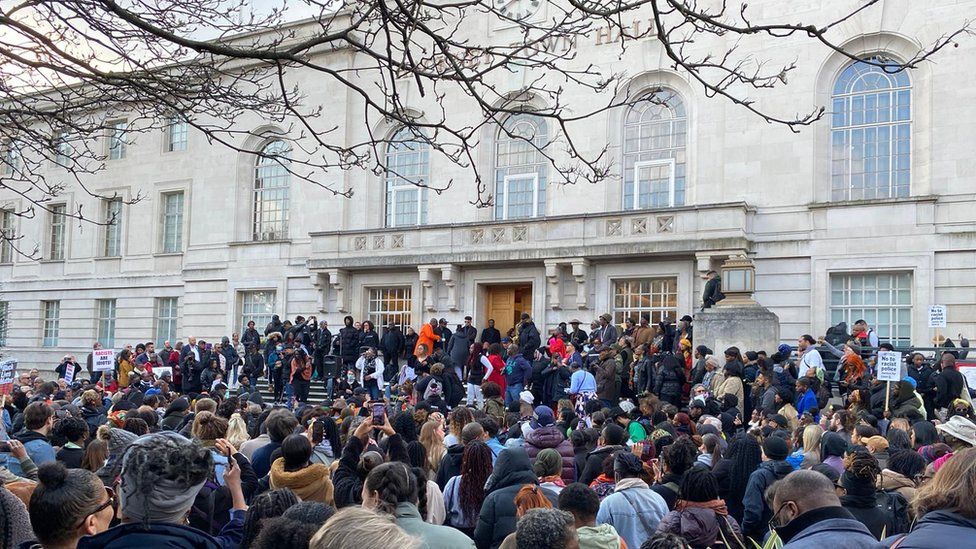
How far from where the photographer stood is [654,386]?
17250mm

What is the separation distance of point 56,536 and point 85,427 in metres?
4.24

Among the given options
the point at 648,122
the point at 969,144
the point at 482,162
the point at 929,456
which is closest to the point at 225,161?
the point at 482,162

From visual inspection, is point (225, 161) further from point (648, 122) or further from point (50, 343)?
point (648, 122)

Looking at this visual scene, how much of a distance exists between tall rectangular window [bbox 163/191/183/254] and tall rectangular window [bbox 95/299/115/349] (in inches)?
157

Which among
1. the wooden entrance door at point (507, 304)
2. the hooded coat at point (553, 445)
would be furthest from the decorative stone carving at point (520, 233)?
the hooded coat at point (553, 445)

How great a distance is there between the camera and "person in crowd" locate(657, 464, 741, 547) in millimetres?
5426

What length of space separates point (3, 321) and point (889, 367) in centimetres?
3889

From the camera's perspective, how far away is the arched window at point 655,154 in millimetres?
26297

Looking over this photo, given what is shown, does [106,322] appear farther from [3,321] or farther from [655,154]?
[655,154]

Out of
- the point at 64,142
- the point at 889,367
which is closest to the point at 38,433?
the point at 64,142

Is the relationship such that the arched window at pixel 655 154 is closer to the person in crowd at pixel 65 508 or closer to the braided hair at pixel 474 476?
the braided hair at pixel 474 476

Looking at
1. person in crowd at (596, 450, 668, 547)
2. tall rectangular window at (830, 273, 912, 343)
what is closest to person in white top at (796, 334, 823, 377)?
tall rectangular window at (830, 273, 912, 343)

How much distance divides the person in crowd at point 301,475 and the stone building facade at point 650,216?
13.6m

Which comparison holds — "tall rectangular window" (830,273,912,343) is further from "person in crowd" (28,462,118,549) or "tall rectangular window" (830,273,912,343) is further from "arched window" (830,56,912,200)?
"person in crowd" (28,462,118,549)
